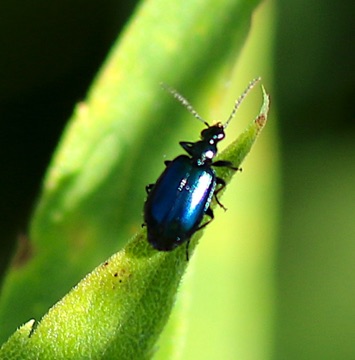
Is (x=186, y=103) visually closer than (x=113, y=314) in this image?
No

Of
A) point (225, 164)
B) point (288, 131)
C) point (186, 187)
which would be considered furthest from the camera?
point (288, 131)

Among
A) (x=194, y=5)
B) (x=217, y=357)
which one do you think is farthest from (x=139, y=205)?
(x=194, y=5)

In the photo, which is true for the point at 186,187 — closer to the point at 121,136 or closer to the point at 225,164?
the point at 121,136

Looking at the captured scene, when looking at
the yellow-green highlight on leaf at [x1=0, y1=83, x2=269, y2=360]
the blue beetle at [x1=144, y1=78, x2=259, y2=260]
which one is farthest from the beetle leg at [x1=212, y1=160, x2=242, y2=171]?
the blue beetle at [x1=144, y1=78, x2=259, y2=260]

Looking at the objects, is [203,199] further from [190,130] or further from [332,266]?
[332,266]

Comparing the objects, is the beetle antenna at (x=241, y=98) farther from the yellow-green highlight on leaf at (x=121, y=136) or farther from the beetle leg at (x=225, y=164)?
the beetle leg at (x=225, y=164)

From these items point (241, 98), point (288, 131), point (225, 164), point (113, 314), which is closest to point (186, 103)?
point (241, 98)

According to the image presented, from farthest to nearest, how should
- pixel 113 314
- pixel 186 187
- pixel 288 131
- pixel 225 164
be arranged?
pixel 288 131, pixel 186 187, pixel 225 164, pixel 113 314
